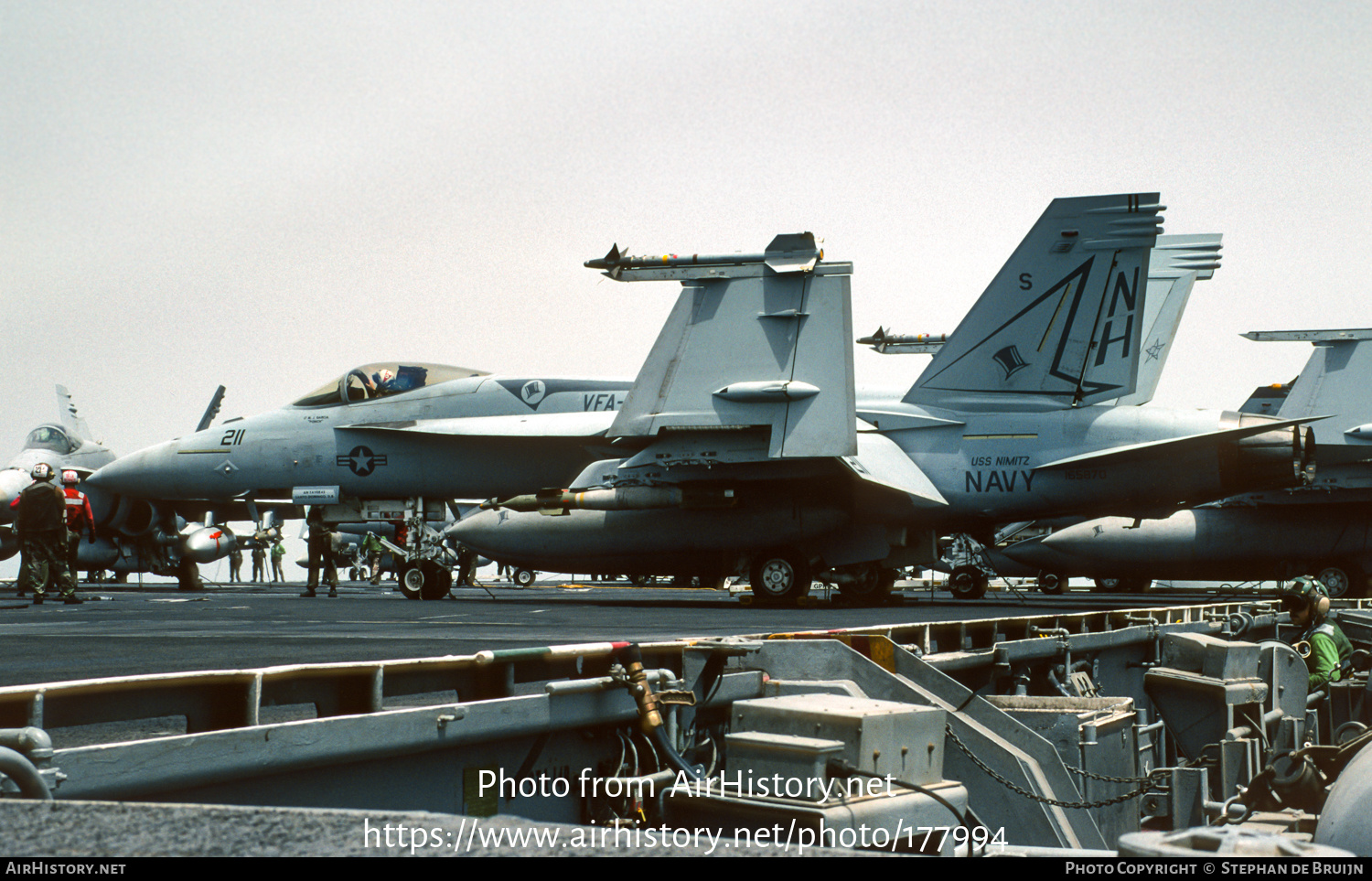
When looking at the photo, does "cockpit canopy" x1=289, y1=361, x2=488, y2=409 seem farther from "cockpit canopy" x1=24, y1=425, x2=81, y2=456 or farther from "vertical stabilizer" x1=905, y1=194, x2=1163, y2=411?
"cockpit canopy" x1=24, y1=425, x2=81, y2=456

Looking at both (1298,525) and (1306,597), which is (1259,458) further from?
(1298,525)

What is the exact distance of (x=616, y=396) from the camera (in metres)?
17.4

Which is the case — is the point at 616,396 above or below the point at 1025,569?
above

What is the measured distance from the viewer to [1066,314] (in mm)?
15758

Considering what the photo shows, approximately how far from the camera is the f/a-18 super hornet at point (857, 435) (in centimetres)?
1453

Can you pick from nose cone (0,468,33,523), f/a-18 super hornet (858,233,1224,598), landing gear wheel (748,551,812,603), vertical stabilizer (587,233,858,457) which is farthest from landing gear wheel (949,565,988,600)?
nose cone (0,468,33,523)

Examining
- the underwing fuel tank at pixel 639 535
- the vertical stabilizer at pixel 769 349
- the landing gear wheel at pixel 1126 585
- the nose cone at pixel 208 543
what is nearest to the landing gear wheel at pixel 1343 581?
the landing gear wheel at pixel 1126 585

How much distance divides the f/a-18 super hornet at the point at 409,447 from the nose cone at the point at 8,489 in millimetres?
4402

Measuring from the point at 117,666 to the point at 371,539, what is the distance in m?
27.8

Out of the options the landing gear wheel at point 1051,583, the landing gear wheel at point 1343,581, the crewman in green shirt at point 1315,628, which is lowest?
the landing gear wheel at point 1051,583

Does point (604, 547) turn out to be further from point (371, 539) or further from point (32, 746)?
point (371, 539)

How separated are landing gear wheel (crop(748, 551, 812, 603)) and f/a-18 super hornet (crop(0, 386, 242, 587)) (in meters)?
12.8

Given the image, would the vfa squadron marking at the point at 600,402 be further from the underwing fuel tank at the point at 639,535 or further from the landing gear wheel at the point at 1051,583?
the landing gear wheel at the point at 1051,583
